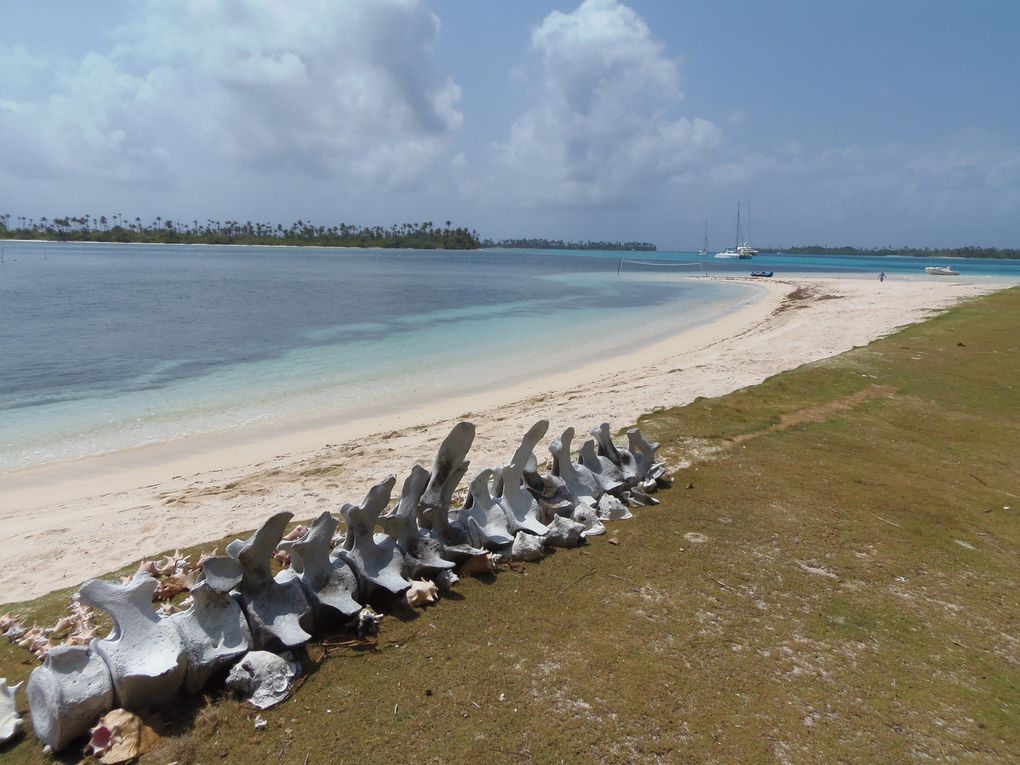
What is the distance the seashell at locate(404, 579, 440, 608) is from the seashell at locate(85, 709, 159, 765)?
1.57 m

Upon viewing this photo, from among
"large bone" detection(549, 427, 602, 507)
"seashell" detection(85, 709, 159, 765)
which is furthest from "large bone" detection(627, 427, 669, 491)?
"seashell" detection(85, 709, 159, 765)

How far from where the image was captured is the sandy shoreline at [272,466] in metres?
5.91

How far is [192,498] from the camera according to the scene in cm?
723

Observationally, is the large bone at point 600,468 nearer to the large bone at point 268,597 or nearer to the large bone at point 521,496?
the large bone at point 521,496

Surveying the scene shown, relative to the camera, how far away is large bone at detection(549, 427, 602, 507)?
548 cm

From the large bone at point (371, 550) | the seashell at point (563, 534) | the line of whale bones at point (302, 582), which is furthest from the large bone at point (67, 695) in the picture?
the seashell at point (563, 534)

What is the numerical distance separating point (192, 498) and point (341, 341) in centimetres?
1569

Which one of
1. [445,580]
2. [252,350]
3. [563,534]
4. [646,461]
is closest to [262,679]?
[445,580]

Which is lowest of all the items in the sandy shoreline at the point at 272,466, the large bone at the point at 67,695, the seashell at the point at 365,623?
the sandy shoreline at the point at 272,466

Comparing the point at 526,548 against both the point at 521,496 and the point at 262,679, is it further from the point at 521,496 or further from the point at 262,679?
the point at 262,679

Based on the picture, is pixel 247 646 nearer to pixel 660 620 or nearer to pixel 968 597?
pixel 660 620

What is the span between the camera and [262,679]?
3107 mm

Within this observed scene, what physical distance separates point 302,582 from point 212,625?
0.55 m

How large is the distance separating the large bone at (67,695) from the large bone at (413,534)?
1.76 meters
